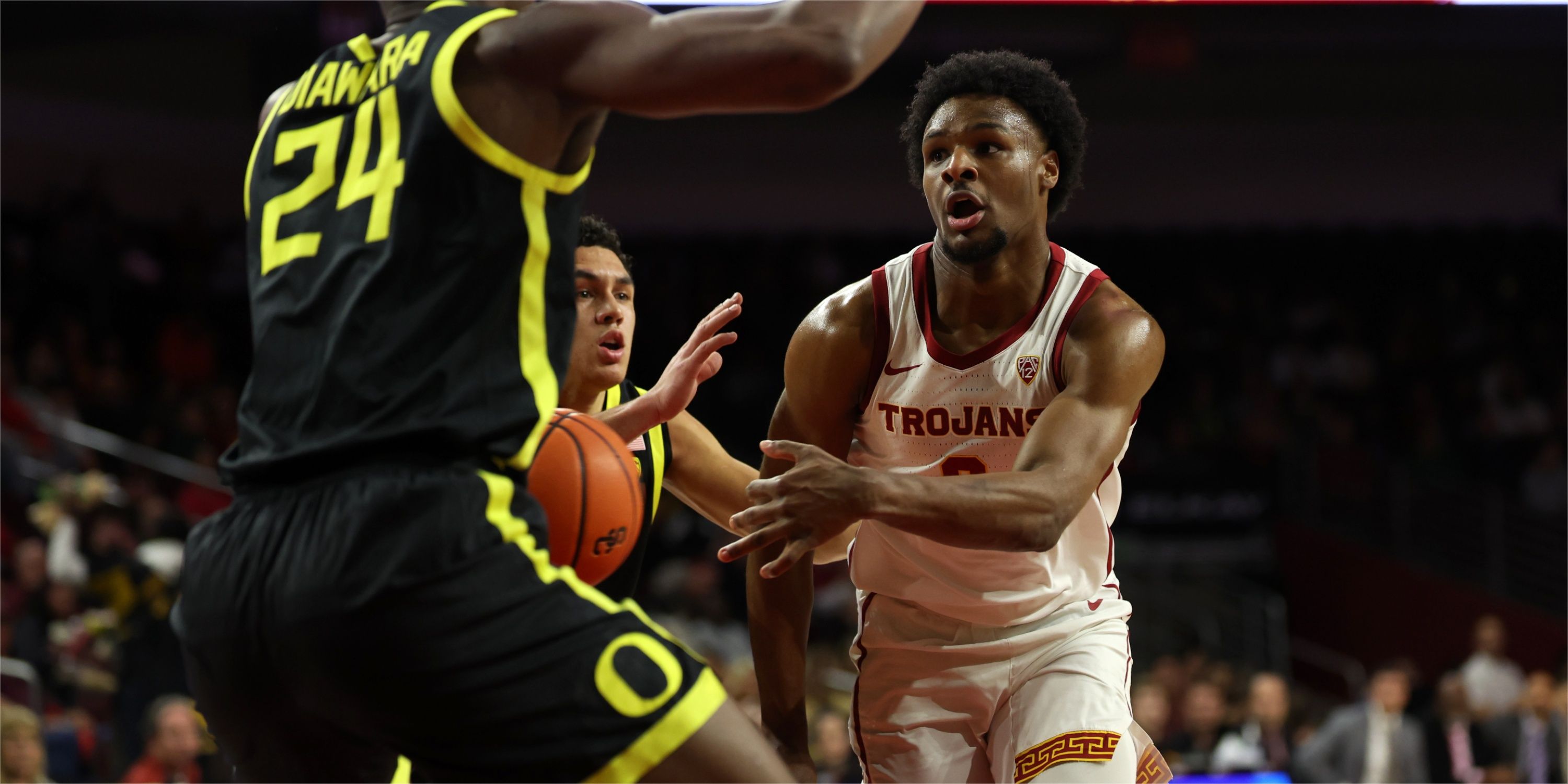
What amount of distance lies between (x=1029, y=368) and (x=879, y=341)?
1.19 ft

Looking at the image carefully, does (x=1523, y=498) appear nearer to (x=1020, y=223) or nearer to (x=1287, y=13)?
(x=1287, y=13)

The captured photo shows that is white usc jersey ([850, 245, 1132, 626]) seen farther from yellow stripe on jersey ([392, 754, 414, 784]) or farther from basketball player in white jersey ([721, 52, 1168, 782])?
yellow stripe on jersey ([392, 754, 414, 784])

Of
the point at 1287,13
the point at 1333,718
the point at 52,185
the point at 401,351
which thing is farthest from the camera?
the point at 52,185

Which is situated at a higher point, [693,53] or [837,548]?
[693,53]

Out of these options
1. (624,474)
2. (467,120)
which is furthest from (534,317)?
(624,474)

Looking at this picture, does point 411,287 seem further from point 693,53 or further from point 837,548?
point 837,548

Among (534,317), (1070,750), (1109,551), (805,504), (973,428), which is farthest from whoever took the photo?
(1109,551)

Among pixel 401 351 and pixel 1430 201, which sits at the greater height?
pixel 1430 201

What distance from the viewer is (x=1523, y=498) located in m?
13.4

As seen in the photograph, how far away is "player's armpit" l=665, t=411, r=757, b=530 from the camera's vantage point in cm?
389

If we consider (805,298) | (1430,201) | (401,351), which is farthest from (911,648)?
(1430,201)

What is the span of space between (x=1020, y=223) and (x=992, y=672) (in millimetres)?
1036

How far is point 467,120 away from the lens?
89.0 inches

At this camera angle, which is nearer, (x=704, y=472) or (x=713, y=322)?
(x=713, y=322)
